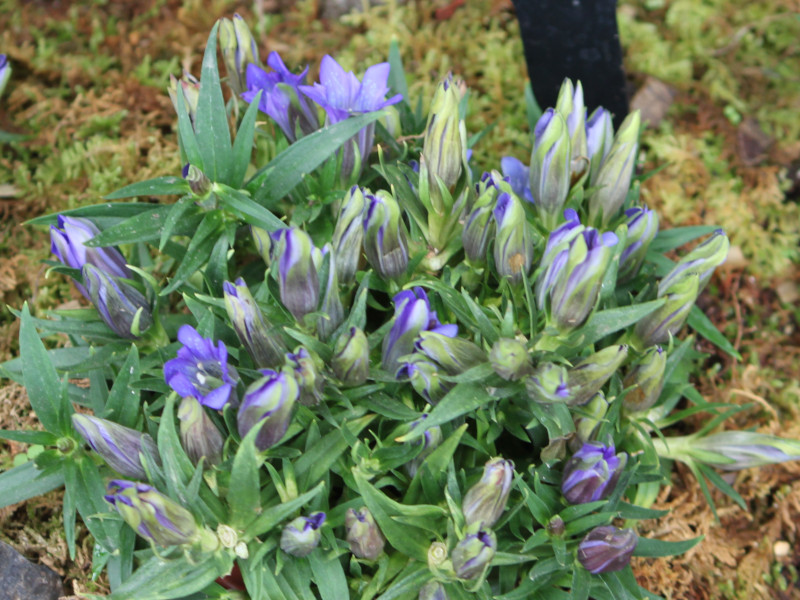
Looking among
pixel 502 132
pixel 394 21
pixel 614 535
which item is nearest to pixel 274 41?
pixel 394 21

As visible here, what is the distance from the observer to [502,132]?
2381 millimetres

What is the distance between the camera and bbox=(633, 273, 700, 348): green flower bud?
147 cm

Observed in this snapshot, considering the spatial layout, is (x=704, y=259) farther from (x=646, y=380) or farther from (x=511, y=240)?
(x=511, y=240)

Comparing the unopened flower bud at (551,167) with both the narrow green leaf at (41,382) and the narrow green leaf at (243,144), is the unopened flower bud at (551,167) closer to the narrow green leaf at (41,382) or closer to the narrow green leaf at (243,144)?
the narrow green leaf at (243,144)

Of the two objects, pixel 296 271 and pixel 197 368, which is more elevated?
pixel 296 271

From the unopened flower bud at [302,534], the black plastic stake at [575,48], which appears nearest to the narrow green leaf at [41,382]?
the unopened flower bud at [302,534]

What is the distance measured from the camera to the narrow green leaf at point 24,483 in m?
1.47

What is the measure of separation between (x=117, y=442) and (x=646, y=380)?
1039 mm

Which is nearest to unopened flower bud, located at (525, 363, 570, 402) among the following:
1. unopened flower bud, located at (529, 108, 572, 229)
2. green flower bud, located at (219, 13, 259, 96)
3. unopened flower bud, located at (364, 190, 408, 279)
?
unopened flower bud, located at (364, 190, 408, 279)

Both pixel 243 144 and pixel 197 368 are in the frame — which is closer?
pixel 197 368

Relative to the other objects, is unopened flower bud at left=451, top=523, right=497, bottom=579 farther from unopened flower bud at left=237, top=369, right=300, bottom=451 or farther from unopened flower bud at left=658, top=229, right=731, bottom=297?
unopened flower bud at left=658, top=229, right=731, bottom=297

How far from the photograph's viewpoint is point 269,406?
1.25 metres

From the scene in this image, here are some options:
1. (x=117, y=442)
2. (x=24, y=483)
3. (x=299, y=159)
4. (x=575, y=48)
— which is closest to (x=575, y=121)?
(x=575, y=48)

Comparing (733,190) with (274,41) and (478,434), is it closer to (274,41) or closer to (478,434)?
(478,434)
